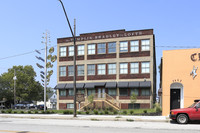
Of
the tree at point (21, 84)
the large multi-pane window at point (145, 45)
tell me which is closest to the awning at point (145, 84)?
the large multi-pane window at point (145, 45)

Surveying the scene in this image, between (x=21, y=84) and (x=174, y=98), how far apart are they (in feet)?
194

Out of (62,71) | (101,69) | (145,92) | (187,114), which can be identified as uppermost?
(101,69)

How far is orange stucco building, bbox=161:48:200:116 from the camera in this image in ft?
63.0

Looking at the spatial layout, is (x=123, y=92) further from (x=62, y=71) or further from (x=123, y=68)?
(x=62, y=71)

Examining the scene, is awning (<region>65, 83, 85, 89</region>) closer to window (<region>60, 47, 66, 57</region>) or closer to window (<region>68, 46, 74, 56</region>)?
window (<region>68, 46, 74, 56</region>)

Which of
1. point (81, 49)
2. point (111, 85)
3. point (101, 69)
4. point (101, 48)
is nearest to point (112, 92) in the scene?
point (111, 85)

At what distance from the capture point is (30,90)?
72250mm

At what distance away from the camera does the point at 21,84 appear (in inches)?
2790

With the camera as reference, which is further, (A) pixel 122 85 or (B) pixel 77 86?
(B) pixel 77 86

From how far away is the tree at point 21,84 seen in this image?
7038 centimetres

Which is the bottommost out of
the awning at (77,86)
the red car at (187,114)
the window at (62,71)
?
the red car at (187,114)

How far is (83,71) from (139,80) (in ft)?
34.5

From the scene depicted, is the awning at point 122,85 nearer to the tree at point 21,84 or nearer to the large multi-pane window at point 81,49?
the large multi-pane window at point 81,49

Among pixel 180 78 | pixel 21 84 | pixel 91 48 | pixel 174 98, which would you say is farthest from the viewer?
pixel 21 84
